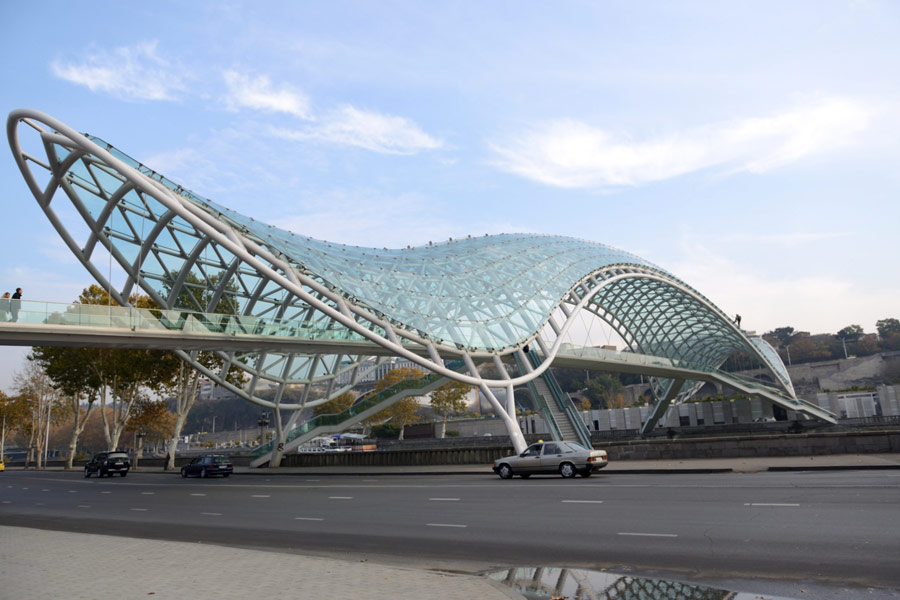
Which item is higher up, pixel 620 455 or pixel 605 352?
pixel 605 352

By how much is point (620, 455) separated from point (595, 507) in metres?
18.2

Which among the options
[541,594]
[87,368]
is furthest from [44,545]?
[87,368]

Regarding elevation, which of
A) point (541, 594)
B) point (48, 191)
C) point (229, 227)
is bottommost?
point (541, 594)

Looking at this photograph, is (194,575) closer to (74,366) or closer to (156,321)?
(156,321)

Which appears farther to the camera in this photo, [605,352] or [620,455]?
[605,352]

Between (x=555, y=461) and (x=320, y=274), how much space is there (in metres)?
16.7

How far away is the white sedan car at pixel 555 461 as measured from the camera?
2536 cm

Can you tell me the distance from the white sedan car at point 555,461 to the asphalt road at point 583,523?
0.83 m

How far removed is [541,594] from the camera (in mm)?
8273

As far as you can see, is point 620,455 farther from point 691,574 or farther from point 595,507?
point 691,574

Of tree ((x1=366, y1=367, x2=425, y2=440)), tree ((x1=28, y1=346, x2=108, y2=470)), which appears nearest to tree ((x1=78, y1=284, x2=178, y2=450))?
tree ((x1=28, y1=346, x2=108, y2=470))

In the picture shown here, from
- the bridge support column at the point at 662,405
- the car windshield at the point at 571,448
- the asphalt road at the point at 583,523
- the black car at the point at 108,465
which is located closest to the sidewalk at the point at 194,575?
the asphalt road at the point at 583,523

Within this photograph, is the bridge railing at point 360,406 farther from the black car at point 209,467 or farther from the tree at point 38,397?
the tree at point 38,397

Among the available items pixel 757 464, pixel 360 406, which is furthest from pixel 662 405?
pixel 757 464
